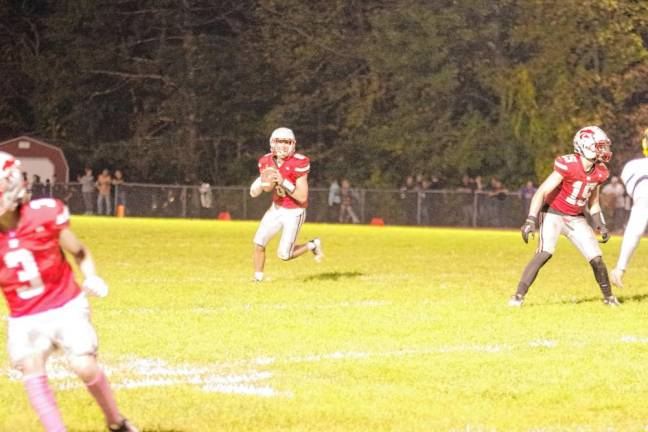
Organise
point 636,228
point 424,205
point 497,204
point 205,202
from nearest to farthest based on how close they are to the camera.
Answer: point 636,228
point 497,204
point 424,205
point 205,202

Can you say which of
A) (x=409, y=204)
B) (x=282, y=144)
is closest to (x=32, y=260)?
(x=282, y=144)

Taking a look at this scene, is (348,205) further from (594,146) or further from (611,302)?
(594,146)

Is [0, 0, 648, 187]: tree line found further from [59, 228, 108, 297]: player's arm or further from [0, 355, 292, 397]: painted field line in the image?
[59, 228, 108, 297]: player's arm

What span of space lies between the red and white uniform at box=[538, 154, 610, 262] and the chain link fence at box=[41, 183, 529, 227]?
87.9 ft

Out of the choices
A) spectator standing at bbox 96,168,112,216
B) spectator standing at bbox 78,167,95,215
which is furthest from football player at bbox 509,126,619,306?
spectator standing at bbox 78,167,95,215

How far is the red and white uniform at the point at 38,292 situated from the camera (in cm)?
634

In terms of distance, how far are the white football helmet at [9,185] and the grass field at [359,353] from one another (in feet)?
4.41

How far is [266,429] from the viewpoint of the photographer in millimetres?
6953

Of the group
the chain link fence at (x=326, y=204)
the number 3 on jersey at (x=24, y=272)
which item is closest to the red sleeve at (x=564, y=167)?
the number 3 on jersey at (x=24, y=272)

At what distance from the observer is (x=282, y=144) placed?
616 inches

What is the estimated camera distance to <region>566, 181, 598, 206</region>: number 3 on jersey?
13.0 metres

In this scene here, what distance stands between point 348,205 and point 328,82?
7.50 meters

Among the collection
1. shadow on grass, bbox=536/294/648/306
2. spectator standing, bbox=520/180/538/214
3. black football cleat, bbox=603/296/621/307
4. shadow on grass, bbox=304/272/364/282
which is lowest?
spectator standing, bbox=520/180/538/214

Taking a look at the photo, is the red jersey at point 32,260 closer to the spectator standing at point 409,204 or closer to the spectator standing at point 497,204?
the spectator standing at point 497,204
